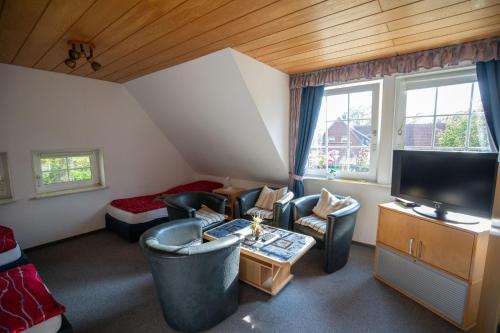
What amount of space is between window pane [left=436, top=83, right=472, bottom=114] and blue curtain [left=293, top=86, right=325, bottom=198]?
4.17 feet

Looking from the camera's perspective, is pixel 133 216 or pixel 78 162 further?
pixel 78 162

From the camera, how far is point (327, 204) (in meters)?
2.86

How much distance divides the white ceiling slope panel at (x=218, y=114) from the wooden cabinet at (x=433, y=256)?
1652mm

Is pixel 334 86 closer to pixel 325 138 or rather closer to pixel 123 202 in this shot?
pixel 325 138

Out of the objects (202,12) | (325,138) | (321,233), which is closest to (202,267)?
(321,233)

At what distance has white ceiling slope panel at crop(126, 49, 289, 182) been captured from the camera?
262 centimetres

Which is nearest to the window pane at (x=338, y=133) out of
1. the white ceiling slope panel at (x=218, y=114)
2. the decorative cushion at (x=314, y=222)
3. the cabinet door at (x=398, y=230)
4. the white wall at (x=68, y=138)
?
the white ceiling slope panel at (x=218, y=114)

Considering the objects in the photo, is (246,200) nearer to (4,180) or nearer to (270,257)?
(270,257)

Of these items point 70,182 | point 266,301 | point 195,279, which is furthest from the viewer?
point 70,182

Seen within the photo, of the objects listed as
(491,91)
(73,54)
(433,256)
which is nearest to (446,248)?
(433,256)

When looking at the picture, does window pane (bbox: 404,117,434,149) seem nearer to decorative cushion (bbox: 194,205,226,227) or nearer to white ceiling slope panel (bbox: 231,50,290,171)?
white ceiling slope panel (bbox: 231,50,290,171)

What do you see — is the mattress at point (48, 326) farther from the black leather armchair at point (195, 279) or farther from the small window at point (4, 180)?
the small window at point (4, 180)

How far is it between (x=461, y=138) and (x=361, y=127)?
996 millimetres

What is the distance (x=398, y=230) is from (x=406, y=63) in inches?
66.4
